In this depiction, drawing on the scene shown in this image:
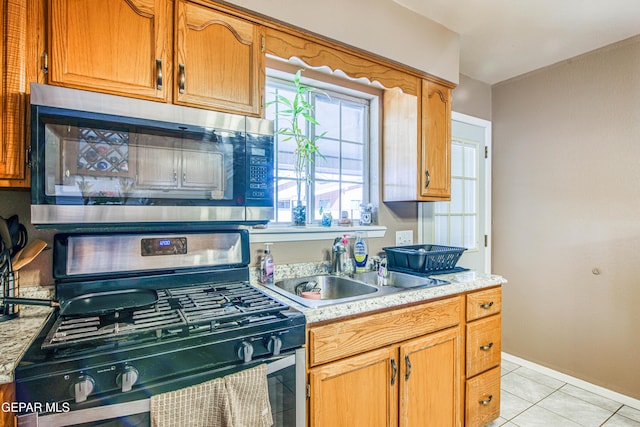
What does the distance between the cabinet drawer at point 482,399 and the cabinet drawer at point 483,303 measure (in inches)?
13.6

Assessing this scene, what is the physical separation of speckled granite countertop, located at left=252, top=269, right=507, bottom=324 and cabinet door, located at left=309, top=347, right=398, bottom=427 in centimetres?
20

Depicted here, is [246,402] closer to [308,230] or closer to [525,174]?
[308,230]

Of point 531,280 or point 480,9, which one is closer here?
point 480,9

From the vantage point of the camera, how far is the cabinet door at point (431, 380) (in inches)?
60.7

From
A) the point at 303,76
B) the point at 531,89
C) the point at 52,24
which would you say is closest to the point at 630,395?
the point at 531,89

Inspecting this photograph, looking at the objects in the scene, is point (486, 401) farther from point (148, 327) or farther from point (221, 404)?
point (148, 327)

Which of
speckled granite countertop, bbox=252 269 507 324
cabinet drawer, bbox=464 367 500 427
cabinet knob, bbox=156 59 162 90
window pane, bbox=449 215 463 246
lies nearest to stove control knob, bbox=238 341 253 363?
speckled granite countertop, bbox=252 269 507 324

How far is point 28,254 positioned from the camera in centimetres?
121

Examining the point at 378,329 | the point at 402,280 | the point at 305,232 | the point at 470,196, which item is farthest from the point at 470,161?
the point at 378,329

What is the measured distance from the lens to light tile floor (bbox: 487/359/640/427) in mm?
2088

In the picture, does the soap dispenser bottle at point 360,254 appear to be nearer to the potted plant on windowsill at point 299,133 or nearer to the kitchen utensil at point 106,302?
the potted plant on windowsill at point 299,133

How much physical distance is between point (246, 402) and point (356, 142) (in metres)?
1.78

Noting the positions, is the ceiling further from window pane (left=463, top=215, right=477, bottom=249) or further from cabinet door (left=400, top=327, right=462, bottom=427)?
cabinet door (left=400, top=327, right=462, bottom=427)

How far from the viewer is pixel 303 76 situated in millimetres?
2053
